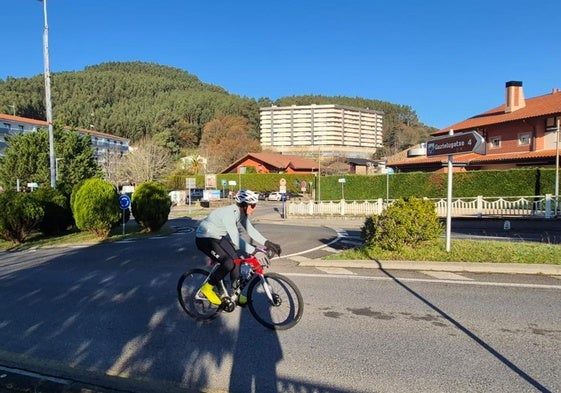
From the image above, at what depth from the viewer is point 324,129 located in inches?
6033

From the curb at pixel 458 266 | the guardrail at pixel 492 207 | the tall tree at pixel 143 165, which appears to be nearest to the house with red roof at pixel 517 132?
the guardrail at pixel 492 207

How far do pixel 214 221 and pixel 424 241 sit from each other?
6.31 m

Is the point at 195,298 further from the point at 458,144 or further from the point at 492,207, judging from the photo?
the point at 492,207

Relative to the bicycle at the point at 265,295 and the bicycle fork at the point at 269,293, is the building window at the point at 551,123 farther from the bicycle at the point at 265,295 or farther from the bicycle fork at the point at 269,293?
the bicycle fork at the point at 269,293

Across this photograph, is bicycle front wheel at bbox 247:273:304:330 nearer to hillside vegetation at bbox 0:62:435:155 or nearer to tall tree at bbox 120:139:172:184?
tall tree at bbox 120:139:172:184

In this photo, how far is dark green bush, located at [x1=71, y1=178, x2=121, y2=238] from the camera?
60.0 ft

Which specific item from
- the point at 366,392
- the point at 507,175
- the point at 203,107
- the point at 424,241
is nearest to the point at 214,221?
the point at 366,392

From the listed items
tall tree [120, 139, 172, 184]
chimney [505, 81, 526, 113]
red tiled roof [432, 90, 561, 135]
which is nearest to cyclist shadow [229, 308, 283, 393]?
red tiled roof [432, 90, 561, 135]

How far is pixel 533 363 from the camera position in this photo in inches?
172

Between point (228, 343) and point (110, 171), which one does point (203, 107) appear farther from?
point (228, 343)

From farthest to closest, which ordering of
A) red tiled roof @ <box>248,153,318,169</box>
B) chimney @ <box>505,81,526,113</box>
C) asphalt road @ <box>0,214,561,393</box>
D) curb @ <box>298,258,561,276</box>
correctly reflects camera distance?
red tiled roof @ <box>248,153,318,169</box>
chimney @ <box>505,81,526,113</box>
curb @ <box>298,258,561,276</box>
asphalt road @ <box>0,214,561,393</box>

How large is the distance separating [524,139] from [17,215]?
118 ft

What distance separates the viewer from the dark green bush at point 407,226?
10320 millimetres

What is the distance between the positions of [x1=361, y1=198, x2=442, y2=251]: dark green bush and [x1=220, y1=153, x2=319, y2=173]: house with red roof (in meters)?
62.6
